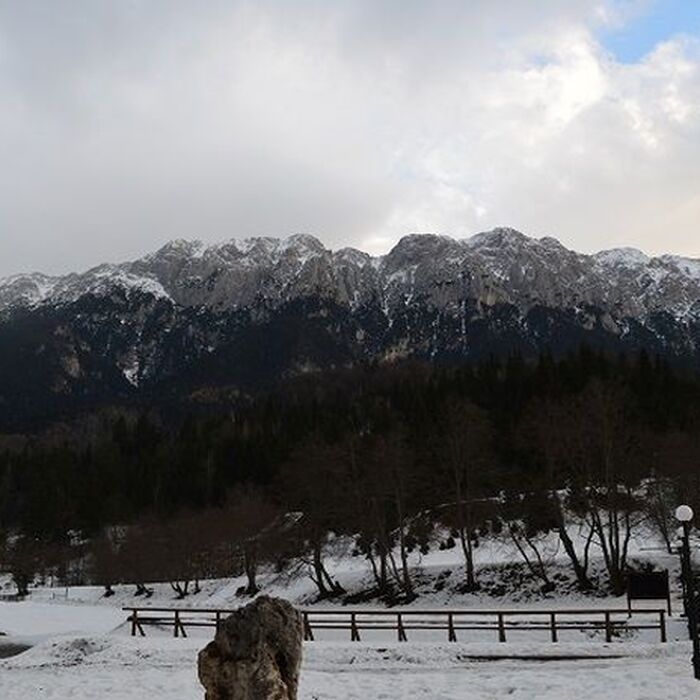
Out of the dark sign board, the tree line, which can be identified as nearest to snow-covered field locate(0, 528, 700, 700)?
the dark sign board

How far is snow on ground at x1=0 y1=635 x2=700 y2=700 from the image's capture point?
2083 centimetres

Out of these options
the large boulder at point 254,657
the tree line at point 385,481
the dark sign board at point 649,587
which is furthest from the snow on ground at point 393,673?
the tree line at point 385,481

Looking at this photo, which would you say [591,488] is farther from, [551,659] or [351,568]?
[351,568]

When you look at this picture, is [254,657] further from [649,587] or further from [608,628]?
[649,587]

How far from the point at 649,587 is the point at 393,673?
12.5 meters

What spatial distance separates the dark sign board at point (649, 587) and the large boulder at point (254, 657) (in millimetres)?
25771

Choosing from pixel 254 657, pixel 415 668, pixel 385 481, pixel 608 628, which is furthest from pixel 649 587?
pixel 254 657

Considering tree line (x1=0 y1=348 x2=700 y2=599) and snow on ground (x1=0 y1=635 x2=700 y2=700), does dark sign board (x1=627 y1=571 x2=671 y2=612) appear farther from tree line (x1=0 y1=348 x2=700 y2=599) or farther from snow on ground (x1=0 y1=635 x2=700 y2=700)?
tree line (x1=0 y1=348 x2=700 y2=599)

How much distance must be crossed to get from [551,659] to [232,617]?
19.4m

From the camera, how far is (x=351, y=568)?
210 feet

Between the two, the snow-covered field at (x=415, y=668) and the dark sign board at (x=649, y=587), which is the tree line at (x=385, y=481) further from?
the dark sign board at (x=649, y=587)

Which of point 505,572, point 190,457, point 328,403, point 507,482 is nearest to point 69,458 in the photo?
point 190,457

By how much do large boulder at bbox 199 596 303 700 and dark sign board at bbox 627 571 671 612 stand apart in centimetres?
2577

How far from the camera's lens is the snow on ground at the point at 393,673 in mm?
20828
